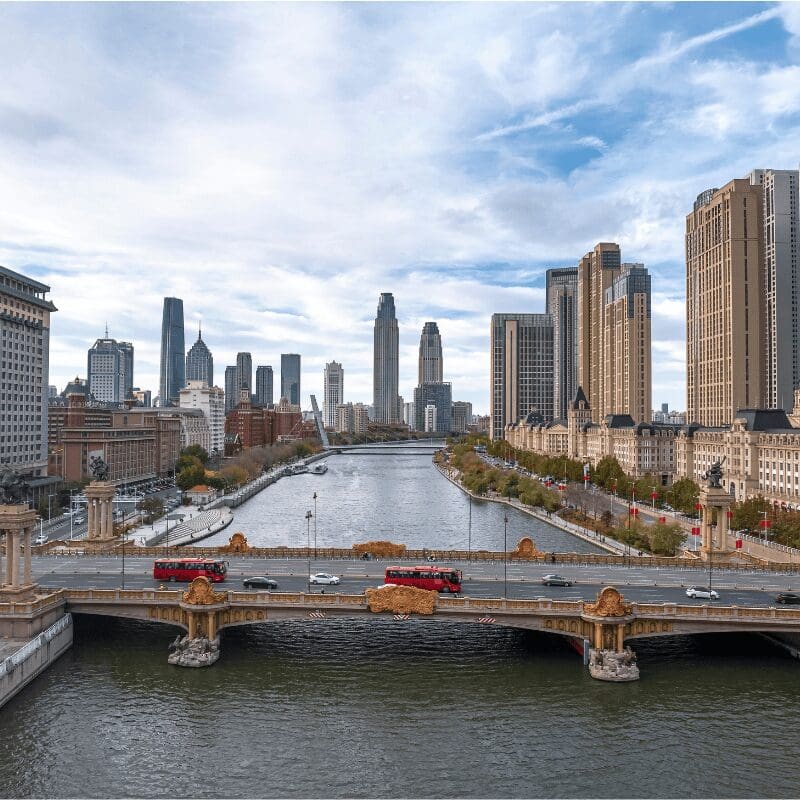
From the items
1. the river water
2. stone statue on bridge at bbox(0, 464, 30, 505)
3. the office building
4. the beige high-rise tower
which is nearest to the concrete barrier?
the river water

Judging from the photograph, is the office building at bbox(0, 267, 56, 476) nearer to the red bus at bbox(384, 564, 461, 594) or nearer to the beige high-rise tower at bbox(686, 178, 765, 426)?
the red bus at bbox(384, 564, 461, 594)

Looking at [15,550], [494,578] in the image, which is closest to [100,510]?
[15,550]

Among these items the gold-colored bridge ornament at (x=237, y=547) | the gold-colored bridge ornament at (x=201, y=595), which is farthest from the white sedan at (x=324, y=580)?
the gold-colored bridge ornament at (x=237, y=547)

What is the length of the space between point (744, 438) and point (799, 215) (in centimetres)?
7778

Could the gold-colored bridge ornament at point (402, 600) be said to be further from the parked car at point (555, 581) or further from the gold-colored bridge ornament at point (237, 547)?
the gold-colored bridge ornament at point (237, 547)

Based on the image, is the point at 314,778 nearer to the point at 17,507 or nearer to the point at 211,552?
the point at 17,507

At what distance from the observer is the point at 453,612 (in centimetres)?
4369

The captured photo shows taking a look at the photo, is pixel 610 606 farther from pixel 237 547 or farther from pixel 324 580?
pixel 237 547

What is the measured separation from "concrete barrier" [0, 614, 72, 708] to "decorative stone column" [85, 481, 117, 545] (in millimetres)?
19460

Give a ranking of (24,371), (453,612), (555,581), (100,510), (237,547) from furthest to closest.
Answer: (24,371) < (100,510) < (237,547) < (555,581) < (453,612)

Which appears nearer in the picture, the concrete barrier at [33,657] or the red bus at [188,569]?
the concrete barrier at [33,657]

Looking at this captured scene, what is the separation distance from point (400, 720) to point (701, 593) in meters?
21.7

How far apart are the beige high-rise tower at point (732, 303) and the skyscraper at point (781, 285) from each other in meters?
1.49

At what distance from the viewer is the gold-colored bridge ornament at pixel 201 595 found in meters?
43.9
